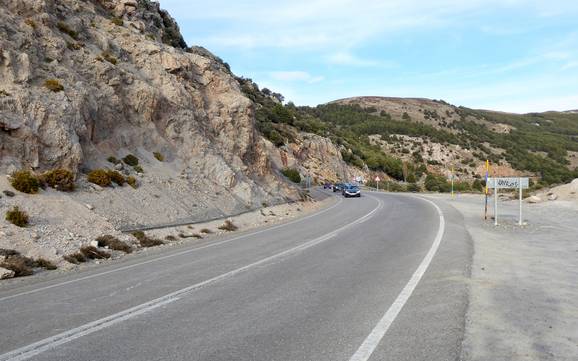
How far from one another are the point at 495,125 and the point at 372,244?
140 m

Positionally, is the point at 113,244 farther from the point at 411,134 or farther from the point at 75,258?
the point at 411,134

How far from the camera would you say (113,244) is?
51.5 feet

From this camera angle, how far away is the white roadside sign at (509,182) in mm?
19373

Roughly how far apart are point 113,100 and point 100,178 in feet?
23.4

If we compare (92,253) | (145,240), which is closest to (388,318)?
(92,253)

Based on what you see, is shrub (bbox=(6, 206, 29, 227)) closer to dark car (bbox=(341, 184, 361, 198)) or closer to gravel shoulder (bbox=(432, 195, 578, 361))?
gravel shoulder (bbox=(432, 195, 578, 361))

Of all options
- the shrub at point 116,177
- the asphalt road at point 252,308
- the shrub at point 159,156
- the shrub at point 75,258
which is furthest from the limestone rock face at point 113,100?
the asphalt road at point 252,308

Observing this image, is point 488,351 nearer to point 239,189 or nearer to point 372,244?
point 372,244

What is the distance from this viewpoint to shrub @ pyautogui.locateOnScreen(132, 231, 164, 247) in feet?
55.6

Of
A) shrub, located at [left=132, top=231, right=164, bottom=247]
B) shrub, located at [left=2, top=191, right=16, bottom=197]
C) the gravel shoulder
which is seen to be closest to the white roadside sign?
the gravel shoulder

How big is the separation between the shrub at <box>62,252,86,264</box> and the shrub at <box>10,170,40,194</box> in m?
5.05

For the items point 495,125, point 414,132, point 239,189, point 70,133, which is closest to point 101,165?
point 70,133

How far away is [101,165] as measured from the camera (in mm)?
23312

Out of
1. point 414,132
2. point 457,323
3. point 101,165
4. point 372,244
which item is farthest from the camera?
point 414,132
